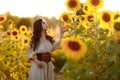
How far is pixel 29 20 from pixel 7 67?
63.0 feet

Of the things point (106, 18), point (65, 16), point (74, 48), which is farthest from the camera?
point (65, 16)

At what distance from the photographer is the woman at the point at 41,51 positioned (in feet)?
24.1

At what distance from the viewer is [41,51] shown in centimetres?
737

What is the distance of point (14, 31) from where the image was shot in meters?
10.6

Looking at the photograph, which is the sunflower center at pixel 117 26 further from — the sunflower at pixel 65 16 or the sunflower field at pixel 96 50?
the sunflower at pixel 65 16

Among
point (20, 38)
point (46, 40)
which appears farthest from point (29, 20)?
point (46, 40)

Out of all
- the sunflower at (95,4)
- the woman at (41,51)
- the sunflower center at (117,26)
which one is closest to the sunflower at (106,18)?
the sunflower at (95,4)

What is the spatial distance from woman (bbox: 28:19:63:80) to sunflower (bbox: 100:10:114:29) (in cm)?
184

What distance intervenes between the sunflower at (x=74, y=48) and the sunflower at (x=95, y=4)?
1149mm

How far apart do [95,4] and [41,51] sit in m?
1.84

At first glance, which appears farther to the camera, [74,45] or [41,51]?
[41,51]

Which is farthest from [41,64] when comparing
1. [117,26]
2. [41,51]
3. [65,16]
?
[117,26]

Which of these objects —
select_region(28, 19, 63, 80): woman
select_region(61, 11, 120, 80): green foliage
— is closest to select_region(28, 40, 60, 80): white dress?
select_region(28, 19, 63, 80): woman

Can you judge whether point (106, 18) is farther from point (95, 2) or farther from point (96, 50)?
point (96, 50)
